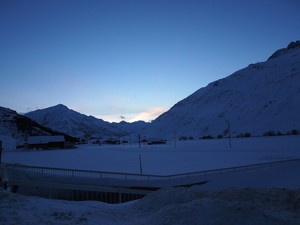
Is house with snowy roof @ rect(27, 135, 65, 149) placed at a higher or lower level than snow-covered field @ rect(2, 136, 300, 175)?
higher

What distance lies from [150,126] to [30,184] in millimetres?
162768

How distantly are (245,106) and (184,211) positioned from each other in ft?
470

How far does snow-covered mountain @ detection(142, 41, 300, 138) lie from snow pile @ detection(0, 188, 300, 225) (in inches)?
3827

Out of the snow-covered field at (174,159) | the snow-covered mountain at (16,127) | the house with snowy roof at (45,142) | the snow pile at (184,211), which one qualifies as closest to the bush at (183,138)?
the snow-covered mountain at (16,127)

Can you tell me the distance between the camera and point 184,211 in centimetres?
814

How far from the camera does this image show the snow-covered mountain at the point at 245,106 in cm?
11906

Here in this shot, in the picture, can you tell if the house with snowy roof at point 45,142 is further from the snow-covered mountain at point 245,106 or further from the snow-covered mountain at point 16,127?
the snow-covered mountain at point 245,106

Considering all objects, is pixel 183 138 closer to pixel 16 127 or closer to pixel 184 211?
pixel 16 127

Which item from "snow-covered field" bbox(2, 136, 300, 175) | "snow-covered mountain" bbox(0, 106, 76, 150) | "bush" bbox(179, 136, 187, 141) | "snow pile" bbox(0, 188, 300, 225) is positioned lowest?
"snow-covered field" bbox(2, 136, 300, 175)

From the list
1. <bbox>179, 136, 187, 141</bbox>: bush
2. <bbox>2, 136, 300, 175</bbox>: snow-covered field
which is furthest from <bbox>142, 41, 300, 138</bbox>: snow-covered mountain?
<bbox>2, 136, 300, 175</bbox>: snow-covered field

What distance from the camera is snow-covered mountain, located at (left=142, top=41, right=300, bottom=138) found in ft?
391

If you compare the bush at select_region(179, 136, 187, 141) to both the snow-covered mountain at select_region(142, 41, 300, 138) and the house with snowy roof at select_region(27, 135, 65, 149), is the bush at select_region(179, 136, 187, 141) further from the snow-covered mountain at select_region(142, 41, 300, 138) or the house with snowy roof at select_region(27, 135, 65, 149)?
the house with snowy roof at select_region(27, 135, 65, 149)

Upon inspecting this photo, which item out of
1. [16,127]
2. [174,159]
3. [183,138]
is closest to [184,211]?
[174,159]

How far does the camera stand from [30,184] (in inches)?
865
